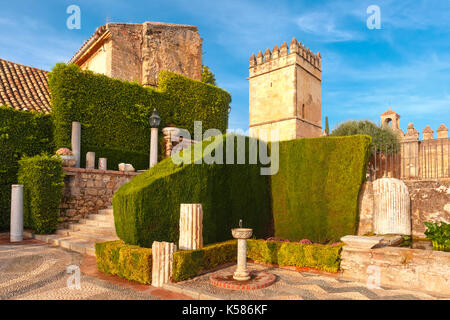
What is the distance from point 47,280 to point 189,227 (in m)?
2.76

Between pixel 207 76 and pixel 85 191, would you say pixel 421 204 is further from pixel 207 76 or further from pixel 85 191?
pixel 207 76

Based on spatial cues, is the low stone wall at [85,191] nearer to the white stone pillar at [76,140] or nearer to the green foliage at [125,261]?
the white stone pillar at [76,140]

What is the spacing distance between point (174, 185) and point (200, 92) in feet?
38.2

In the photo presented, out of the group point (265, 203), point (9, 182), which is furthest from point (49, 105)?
point (265, 203)

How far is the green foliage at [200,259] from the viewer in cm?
520

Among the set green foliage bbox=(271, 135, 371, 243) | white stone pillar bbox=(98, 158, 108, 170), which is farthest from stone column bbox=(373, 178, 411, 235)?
white stone pillar bbox=(98, 158, 108, 170)

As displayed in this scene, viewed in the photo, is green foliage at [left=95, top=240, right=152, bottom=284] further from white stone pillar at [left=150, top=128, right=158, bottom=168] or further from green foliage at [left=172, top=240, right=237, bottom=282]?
white stone pillar at [left=150, top=128, right=158, bottom=168]

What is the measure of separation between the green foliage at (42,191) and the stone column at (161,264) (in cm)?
630

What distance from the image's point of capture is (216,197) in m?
7.11

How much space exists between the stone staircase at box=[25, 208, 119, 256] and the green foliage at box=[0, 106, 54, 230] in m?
2.10

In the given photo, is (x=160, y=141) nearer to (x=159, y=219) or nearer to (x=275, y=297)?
(x=159, y=219)

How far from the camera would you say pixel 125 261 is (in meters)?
5.40

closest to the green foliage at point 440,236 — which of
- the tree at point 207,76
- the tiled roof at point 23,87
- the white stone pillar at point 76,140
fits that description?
the white stone pillar at point 76,140

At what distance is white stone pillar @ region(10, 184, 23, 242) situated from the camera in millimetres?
8992
